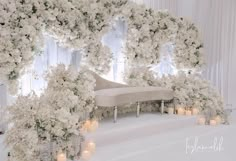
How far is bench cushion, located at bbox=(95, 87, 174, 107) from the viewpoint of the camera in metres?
4.60

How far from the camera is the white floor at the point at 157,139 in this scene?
390cm

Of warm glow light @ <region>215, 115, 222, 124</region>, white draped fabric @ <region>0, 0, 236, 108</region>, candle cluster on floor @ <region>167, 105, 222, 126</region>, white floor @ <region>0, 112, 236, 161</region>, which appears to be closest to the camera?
white floor @ <region>0, 112, 236, 161</region>

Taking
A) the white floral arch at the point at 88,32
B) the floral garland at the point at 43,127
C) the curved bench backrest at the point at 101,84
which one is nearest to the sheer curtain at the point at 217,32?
the white floral arch at the point at 88,32

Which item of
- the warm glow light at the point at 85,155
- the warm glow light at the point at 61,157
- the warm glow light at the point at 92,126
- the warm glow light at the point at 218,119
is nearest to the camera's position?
the warm glow light at the point at 61,157

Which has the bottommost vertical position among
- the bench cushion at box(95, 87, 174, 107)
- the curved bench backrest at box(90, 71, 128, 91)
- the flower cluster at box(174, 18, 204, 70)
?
the bench cushion at box(95, 87, 174, 107)

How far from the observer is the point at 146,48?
6.27 metres

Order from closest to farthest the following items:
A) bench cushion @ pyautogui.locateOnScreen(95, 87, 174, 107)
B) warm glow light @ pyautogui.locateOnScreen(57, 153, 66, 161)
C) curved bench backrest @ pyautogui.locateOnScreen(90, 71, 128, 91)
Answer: warm glow light @ pyautogui.locateOnScreen(57, 153, 66, 161) < bench cushion @ pyautogui.locateOnScreen(95, 87, 174, 107) < curved bench backrest @ pyautogui.locateOnScreen(90, 71, 128, 91)

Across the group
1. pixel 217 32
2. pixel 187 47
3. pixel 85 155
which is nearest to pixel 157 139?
pixel 85 155

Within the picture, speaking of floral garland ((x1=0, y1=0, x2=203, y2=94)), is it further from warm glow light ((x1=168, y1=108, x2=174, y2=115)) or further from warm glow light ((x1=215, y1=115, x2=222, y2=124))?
warm glow light ((x1=215, y1=115, x2=222, y2=124))

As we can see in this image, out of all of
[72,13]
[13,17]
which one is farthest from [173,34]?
[13,17]

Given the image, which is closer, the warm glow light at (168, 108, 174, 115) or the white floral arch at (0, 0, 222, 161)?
the white floral arch at (0, 0, 222, 161)

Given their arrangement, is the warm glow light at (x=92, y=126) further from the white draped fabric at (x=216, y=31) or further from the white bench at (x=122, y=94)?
the white draped fabric at (x=216, y=31)

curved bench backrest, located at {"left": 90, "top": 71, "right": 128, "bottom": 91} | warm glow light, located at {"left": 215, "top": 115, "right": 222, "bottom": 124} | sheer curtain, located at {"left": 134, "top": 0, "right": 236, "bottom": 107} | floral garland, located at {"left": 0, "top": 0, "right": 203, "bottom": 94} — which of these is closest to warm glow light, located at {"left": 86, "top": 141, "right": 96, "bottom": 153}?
floral garland, located at {"left": 0, "top": 0, "right": 203, "bottom": 94}

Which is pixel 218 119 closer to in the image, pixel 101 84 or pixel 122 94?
pixel 122 94
